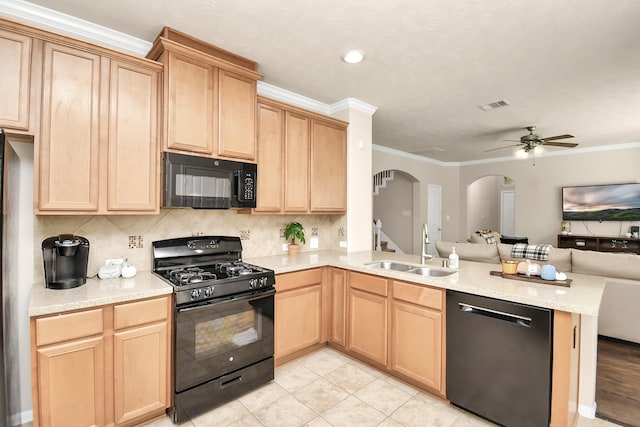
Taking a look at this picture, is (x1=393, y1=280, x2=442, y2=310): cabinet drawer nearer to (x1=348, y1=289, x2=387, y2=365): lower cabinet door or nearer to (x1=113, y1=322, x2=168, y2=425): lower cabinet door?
(x1=348, y1=289, x2=387, y2=365): lower cabinet door

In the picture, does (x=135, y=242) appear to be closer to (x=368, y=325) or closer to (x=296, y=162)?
(x=296, y=162)

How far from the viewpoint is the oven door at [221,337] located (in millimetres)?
2031

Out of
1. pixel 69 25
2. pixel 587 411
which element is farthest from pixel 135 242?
pixel 587 411

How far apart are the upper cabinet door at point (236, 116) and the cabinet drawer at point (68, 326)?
140cm

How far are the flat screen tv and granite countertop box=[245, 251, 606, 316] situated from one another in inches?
203

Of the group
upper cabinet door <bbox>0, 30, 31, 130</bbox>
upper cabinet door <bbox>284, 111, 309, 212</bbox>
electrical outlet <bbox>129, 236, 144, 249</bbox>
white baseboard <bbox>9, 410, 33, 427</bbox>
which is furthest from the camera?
upper cabinet door <bbox>284, 111, 309, 212</bbox>

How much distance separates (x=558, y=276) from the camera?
7.06 feet

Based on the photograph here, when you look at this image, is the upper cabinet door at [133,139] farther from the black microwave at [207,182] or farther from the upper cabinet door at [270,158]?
the upper cabinet door at [270,158]

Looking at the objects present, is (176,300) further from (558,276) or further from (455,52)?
(455,52)

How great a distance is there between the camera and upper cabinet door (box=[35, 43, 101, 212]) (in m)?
1.85

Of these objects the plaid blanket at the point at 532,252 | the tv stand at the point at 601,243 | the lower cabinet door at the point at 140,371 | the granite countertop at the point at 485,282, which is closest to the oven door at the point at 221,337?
the lower cabinet door at the point at 140,371

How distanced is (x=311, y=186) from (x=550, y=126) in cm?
396

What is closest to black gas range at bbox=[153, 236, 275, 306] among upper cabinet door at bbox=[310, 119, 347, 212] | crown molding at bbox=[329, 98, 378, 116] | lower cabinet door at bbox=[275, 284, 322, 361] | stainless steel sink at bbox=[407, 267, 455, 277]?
lower cabinet door at bbox=[275, 284, 322, 361]

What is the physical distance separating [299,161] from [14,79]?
2.14m
